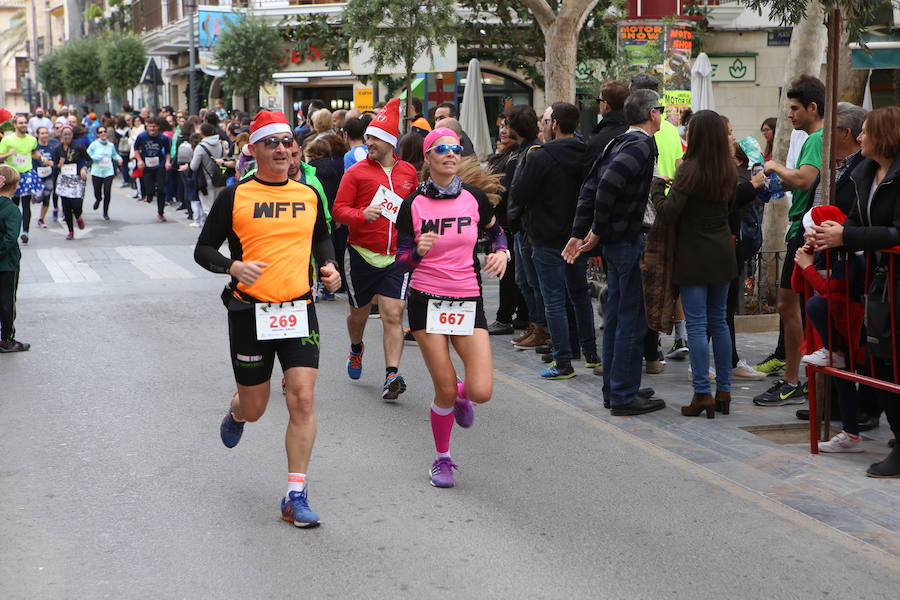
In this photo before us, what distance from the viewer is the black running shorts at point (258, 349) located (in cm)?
552

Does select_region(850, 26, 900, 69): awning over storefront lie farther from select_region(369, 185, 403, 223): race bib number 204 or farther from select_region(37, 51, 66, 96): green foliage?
select_region(37, 51, 66, 96): green foliage

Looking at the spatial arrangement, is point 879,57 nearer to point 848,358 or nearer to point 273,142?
point 848,358

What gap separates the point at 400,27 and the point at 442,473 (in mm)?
11735

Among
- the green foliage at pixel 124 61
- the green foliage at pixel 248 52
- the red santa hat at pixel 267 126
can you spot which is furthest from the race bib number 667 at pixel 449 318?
the green foliage at pixel 124 61

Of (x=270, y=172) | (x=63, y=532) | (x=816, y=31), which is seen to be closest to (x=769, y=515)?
(x=270, y=172)

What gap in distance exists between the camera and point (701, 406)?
7.60 m

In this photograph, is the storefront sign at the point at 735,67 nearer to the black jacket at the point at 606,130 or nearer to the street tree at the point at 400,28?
the street tree at the point at 400,28

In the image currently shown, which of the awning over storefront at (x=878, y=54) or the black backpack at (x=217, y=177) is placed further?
the black backpack at (x=217, y=177)

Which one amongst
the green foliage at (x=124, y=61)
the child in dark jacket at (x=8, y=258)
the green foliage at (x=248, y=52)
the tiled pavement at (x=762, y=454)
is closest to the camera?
the tiled pavement at (x=762, y=454)

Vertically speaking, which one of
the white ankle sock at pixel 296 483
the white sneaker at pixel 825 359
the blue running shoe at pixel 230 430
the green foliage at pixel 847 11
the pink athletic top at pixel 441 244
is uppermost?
the green foliage at pixel 847 11

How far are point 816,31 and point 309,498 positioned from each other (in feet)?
24.5

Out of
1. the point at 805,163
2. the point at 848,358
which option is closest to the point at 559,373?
the point at 805,163

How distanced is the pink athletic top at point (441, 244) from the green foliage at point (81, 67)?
5175 centimetres

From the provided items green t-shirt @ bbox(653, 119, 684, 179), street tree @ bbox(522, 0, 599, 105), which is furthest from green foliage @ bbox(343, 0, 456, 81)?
green t-shirt @ bbox(653, 119, 684, 179)
